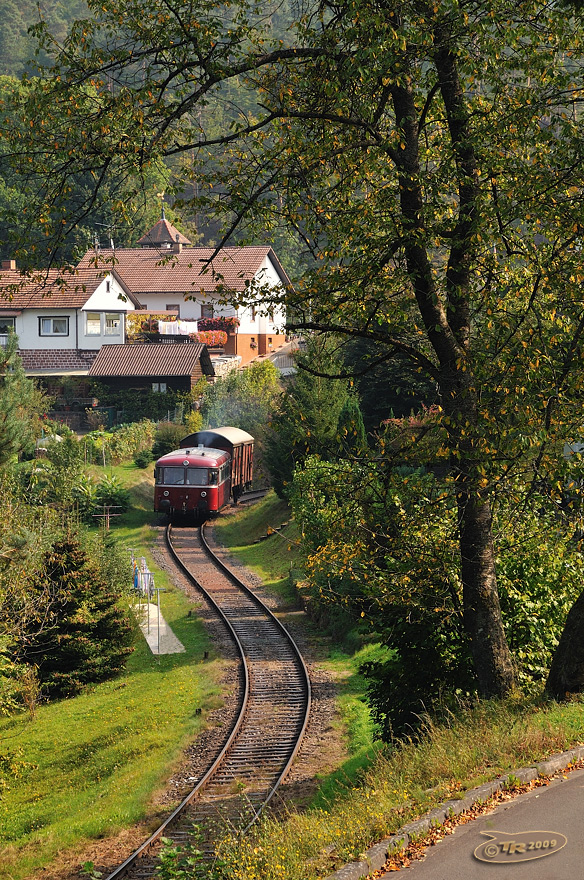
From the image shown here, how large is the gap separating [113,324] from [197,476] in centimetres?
2510

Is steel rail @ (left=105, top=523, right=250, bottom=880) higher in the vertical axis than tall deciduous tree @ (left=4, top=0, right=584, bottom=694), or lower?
lower

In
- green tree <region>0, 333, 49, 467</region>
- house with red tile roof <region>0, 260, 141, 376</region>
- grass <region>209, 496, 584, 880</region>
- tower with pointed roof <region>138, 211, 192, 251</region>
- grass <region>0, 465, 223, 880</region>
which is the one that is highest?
tower with pointed roof <region>138, 211, 192, 251</region>

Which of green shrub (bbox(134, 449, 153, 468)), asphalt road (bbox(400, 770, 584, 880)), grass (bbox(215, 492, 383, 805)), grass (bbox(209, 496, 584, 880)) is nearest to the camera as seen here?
asphalt road (bbox(400, 770, 584, 880))

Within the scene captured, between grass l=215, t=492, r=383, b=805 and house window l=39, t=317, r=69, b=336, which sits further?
house window l=39, t=317, r=69, b=336

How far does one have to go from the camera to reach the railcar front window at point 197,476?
35.2m

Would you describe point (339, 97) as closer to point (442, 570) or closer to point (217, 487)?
point (442, 570)

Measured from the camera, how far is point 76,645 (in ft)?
70.5

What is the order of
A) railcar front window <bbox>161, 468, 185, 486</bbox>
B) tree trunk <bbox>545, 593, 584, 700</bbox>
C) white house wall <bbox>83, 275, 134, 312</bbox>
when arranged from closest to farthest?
tree trunk <bbox>545, 593, 584, 700</bbox>
railcar front window <bbox>161, 468, 185, 486</bbox>
white house wall <bbox>83, 275, 134, 312</bbox>

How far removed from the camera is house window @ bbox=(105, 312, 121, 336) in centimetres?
5703

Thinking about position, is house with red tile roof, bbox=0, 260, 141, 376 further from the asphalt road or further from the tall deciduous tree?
the asphalt road

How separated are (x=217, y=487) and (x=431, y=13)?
26.7 meters
